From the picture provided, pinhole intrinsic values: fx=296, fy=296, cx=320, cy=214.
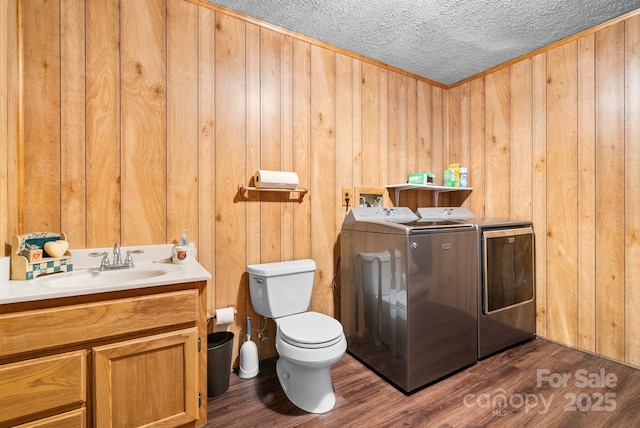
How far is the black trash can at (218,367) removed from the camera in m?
1.71

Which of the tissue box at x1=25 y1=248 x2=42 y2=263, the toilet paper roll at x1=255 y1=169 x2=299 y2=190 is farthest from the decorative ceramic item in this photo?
the toilet paper roll at x1=255 y1=169 x2=299 y2=190

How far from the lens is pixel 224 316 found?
1.86 meters

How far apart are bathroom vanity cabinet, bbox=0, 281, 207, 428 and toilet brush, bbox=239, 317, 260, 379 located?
0.51 meters

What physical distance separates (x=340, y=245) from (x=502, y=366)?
1.42 m

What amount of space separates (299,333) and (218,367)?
1.75 feet

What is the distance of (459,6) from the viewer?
189 centimetres

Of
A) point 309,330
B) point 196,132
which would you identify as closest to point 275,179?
point 196,132

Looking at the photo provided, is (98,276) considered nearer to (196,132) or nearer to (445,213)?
(196,132)

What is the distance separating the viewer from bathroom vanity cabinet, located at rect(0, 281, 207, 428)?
106 centimetres

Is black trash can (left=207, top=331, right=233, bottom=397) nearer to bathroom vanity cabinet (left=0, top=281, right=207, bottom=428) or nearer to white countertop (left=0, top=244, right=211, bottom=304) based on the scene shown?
bathroom vanity cabinet (left=0, top=281, right=207, bottom=428)

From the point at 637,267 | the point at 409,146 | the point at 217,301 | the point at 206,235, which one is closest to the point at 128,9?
the point at 206,235

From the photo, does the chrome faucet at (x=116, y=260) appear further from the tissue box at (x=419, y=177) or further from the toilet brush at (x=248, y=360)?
the tissue box at (x=419, y=177)

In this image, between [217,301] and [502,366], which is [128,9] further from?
[502,366]

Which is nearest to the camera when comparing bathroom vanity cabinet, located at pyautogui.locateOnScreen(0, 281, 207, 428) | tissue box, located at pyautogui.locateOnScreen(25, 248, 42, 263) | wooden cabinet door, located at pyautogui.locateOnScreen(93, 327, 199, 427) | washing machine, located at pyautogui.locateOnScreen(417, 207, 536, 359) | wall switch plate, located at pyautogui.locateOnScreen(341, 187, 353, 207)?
bathroom vanity cabinet, located at pyautogui.locateOnScreen(0, 281, 207, 428)
